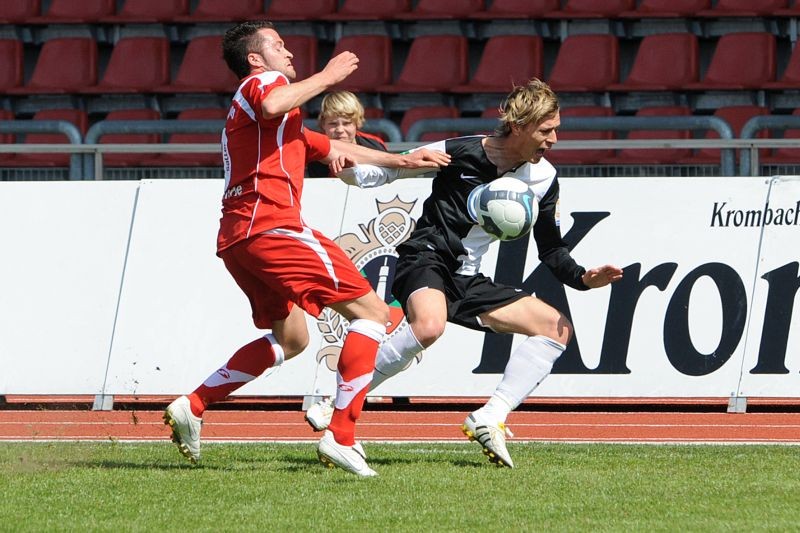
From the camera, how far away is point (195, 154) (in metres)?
15.1

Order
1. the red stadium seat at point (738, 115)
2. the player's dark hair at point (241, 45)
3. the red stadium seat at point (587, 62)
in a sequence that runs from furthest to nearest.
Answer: the red stadium seat at point (587, 62) < the red stadium seat at point (738, 115) < the player's dark hair at point (241, 45)

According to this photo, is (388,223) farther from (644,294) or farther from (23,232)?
(23,232)

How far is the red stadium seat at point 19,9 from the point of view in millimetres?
17453

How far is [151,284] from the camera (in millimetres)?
9344

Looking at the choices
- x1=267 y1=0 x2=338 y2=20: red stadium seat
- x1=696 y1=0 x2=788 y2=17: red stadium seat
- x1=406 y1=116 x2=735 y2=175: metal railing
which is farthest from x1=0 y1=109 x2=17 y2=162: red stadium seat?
x1=696 y1=0 x2=788 y2=17: red stadium seat

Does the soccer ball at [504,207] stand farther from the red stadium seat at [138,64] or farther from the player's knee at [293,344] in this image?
the red stadium seat at [138,64]

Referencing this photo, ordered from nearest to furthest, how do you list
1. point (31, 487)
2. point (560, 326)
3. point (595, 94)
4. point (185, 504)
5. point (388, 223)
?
point (185, 504)
point (31, 487)
point (560, 326)
point (388, 223)
point (595, 94)

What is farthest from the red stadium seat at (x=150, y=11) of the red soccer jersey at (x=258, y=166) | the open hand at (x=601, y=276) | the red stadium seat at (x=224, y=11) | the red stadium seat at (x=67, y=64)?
the open hand at (x=601, y=276)

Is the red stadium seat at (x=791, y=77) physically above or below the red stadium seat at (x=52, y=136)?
above

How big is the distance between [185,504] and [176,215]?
4572 millimetres

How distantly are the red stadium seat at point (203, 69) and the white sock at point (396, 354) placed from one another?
10355 mm

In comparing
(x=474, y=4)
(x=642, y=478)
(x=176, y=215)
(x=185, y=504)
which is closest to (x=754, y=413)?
(x=642, y=478)

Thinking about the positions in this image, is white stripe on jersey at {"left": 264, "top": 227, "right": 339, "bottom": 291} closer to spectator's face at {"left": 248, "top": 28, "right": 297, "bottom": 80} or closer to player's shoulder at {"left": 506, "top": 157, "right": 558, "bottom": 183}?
spectator's face at {"left": 248, "top": 28, "right": 297, "bottom": 80}

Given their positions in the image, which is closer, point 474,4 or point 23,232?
point 23,232
